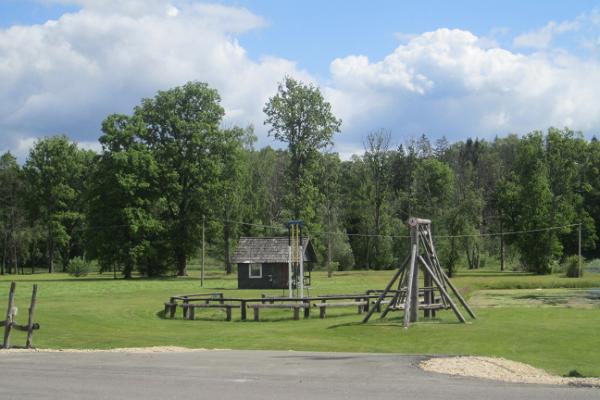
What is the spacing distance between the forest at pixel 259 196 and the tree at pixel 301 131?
123 millimetres

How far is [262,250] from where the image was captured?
5541 centimetres

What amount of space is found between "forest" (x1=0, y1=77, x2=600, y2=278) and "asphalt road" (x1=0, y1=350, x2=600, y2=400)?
55.2 metres

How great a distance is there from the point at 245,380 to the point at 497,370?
465 cm

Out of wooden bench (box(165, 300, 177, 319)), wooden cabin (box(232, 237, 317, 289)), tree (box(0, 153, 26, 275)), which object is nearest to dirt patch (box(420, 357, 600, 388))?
wooden bench (box(165, 300, 177, 319))

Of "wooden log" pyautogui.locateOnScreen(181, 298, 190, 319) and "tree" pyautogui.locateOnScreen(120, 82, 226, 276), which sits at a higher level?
"tree" pyautogui.locateOnScreen(120, 82, 226, 276)

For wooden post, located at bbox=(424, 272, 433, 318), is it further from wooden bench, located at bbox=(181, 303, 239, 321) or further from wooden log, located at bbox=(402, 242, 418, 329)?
wooden bench, located at bbox=(181, 303, 239, 321)

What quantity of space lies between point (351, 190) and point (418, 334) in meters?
78.4

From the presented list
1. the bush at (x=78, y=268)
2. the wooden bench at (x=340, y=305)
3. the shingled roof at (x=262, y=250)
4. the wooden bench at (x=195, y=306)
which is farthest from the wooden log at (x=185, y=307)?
the bush at (x=78, y=268)

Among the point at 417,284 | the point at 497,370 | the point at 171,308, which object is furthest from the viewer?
the point at 171,308

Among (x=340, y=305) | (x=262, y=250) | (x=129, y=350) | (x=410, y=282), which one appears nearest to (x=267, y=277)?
(x=262, y=250)

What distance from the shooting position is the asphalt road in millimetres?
10789

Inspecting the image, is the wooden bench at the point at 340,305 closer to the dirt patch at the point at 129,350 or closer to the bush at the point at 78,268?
the dirt patch at the point at 129,350

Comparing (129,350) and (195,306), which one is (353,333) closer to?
(129,350)

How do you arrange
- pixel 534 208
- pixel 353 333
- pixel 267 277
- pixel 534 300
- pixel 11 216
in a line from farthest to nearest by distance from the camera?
pixel 11 216 → pixel 534 208 → pixel 267 277 → pixel 534 300 → pixel 353 333
